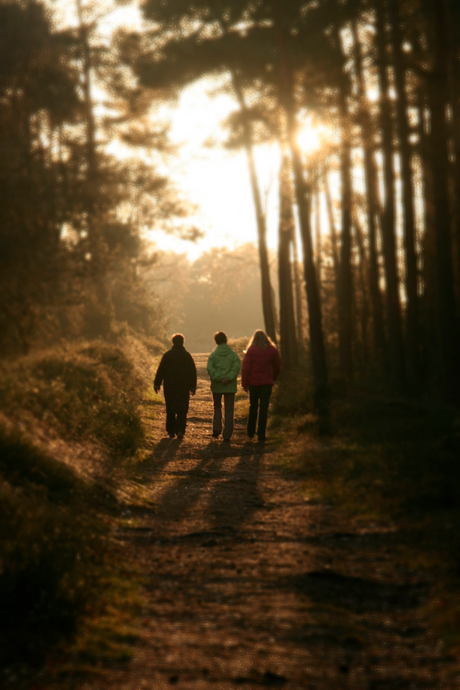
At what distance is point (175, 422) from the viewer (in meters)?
13.0

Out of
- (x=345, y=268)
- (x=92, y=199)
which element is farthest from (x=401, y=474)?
(x=92, y=199)

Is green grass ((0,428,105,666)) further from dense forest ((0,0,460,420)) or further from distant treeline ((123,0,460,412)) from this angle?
distant treeline ((123,0,460,412))

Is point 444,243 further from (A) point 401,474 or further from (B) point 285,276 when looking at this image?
(B) point 285,276

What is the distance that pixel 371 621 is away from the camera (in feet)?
15.3

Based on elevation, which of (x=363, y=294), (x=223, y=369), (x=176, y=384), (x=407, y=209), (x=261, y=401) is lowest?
(x=261, y=401)

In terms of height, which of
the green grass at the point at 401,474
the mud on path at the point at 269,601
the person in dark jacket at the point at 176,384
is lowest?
the mud on path at the point at 269,601

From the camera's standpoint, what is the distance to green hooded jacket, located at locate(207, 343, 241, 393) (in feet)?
41.4

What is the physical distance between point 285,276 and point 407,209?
877 cm

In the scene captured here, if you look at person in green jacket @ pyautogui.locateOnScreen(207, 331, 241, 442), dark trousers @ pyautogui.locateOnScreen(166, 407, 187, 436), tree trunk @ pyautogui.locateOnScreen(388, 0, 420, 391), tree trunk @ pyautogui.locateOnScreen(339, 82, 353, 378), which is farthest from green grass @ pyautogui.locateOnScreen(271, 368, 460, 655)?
tree trunk @ pyautogui.locateOnScreen(339, 82, 353, 378)

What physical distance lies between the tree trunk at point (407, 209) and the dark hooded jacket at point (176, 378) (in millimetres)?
5336

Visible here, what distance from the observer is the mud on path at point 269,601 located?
389 cm

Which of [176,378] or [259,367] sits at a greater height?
[259,367]

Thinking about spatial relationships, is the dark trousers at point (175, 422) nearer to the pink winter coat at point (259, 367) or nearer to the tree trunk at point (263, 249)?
the pink winter coat at point (259, 367)

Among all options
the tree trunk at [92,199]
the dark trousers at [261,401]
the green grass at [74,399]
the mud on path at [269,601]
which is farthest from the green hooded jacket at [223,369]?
the tree trunk at [92,199]
